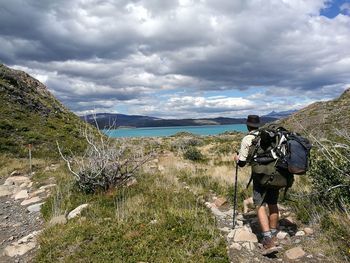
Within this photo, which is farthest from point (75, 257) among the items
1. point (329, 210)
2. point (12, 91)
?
point (12, 91)

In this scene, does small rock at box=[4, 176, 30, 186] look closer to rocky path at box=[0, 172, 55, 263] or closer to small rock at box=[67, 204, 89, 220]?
rocky path at box=[0, 172, 55, 263]

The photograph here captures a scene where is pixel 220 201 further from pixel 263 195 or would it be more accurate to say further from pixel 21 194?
pixel 21 194

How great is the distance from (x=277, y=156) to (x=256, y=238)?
1729 mm

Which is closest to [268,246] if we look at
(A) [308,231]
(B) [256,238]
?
(B) [256,238]

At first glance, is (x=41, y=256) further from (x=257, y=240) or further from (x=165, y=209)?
(x=257, y=240)

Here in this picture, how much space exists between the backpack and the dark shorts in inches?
7.8

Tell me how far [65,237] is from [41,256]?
0.58 m

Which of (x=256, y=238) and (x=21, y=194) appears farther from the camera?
(x=21, y=194)

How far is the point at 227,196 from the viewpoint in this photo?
30.3 ft

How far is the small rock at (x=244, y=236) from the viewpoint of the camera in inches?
250

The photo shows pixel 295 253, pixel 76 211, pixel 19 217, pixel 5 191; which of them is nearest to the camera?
pixel 295 253

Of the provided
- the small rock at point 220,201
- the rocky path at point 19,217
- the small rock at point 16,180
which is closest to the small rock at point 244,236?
the small rock at point 220,201

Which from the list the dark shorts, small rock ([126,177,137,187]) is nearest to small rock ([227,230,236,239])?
the dark shorts

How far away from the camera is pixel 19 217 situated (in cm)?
856
